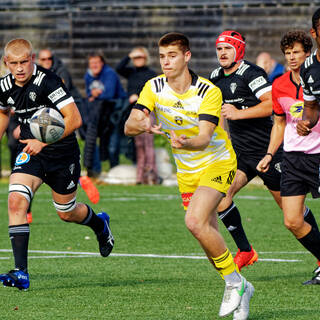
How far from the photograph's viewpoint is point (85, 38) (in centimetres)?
2433

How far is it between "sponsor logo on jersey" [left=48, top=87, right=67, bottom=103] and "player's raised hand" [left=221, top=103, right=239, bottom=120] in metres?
1.65

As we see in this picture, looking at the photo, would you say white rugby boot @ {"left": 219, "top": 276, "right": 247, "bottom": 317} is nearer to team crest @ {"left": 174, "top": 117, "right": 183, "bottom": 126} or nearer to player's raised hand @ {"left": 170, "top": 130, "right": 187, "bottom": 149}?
player's raised hand @ {"left": 170, "top": 130, "right": 187, "bottom": 149}

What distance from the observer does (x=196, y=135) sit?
7707 mm

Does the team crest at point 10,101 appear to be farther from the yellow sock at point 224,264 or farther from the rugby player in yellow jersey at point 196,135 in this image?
the yellow sock at point 224,264

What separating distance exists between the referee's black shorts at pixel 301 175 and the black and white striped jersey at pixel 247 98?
108 cm

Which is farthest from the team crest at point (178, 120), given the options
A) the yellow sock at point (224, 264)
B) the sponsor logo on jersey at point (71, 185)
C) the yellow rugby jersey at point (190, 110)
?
the sponsor logo on jersey at point (71, 185)

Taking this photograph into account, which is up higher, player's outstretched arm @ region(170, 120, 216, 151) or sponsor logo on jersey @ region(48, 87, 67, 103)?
player's outstretched arm @ region(170, 120, 216, 151)

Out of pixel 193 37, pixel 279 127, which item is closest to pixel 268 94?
pixel 279 127

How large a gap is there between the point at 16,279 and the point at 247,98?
313 cm

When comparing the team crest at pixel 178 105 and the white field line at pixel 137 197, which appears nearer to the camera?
the team crest at pixel 178 105

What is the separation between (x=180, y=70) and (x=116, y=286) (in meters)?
2.16

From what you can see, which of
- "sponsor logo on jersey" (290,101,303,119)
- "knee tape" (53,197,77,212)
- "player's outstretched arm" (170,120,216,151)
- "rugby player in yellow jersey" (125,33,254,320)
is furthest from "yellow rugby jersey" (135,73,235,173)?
"knee tape" (53,197,77,212)

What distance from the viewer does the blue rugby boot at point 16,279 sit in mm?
7863

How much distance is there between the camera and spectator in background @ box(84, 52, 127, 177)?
18.4 meters
